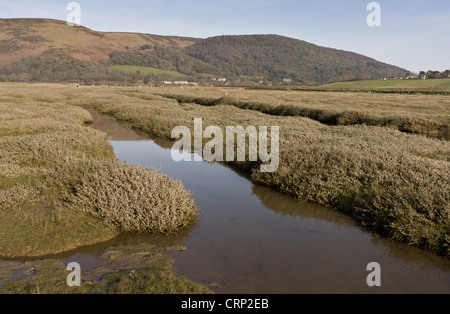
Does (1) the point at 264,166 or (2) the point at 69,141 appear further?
(2) the point at 69,141

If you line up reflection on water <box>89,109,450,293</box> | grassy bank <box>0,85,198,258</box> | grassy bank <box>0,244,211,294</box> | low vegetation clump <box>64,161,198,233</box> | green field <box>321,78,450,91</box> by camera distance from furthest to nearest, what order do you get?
1. green field <box>321,78,450,91</box>
2. low vegetation clump <box>64,161,198,233</box>
3. grassy bank <box>0,85,198,258</box>
4. reflection on water <box>89,109,450,293</box>
5. grassy bank <box>0,244,211,294</box>

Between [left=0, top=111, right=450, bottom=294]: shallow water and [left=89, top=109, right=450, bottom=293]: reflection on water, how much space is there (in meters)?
0.02

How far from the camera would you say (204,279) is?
19.5 ft

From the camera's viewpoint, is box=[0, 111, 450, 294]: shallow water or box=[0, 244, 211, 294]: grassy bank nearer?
box=[0, 244, 211, 294]: grassy bank

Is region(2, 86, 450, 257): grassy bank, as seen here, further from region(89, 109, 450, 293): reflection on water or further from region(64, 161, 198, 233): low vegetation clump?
region(64, 161, 198, 233): low vegetation clump

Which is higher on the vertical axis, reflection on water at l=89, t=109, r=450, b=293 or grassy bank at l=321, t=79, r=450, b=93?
grassy bank at l=321, t=79, r=450, b=93

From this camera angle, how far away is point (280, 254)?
707 centimetres

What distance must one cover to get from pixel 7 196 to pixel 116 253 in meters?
4.45

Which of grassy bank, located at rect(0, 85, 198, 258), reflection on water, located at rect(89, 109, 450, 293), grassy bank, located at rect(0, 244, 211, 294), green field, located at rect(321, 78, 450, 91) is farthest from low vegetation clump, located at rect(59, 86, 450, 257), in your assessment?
green field, located at rect(321, 78, 450, 91)

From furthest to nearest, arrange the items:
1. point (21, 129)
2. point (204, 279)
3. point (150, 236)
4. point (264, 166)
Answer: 1. point (21, 129)
2. point (264, 166)
3. point (150, 236)
4. point (204, 279)

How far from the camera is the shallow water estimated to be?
19.6 feet

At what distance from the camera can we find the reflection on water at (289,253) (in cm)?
596
